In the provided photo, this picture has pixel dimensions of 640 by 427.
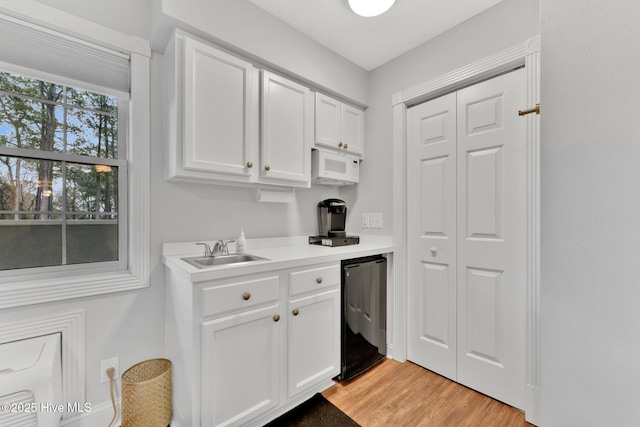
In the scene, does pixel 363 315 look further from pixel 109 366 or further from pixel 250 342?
pixel 109 366

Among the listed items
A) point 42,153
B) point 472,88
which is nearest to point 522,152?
point 472,88

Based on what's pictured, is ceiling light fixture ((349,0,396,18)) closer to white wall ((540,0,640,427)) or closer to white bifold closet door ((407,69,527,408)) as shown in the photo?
white bifold closet door ((407,69,527,408))

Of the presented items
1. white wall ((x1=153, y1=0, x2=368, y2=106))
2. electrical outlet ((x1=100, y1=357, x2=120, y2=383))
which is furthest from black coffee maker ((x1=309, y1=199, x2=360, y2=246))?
electrical outlet ((x1=100, y1=357, x2=120, y2=383))

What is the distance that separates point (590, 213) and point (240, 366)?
154 cm

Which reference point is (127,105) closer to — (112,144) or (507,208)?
(112,144)

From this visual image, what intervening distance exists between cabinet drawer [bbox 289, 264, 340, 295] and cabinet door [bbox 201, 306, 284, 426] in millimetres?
188

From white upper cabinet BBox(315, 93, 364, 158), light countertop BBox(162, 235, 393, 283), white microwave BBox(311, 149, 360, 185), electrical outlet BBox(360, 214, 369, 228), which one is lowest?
light countertop BBox(162, 235, 393, 283)

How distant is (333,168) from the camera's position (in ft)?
7.78

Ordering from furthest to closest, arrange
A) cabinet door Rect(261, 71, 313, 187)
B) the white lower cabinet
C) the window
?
cabinet door Rect(261, 71, 313, 187), the window, the white lower cabinet

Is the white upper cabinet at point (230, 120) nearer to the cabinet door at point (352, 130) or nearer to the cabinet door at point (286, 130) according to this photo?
the cabinet door at point (286, 130)

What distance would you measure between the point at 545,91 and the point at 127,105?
213 centimetres

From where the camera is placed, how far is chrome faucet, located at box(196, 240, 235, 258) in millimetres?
1825

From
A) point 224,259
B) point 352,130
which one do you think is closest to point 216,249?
point 224,259

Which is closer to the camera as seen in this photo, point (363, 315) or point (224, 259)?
point (224, 259)
